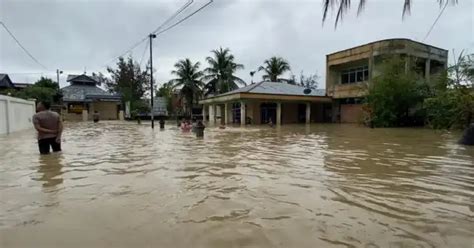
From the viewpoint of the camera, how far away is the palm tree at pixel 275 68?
48.3 metres

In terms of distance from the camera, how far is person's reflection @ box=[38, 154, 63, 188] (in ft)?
20.2

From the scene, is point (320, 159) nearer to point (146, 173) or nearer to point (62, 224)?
point (146, 173)

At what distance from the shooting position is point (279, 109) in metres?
33.0

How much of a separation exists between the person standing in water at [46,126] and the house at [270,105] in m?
21.3

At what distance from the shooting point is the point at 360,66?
34.8 metres

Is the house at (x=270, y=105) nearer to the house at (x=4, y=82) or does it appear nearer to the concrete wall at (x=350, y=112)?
the concrete wall at (x=350, y=112)

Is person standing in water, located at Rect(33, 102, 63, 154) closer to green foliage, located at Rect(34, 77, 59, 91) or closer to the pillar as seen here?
the pillar

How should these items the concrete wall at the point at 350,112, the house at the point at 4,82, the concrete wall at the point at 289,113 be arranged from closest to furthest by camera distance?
1. the concrete wall at the point at 350,112
2. the concrete wall at the point at 289,113
3. the house at the point at 4,82

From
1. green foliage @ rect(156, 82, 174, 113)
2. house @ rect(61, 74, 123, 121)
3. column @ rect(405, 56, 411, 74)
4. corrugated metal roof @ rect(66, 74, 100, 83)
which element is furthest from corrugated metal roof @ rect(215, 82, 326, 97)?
corrugated metal roof @ rect(66, 74, 100, 83)

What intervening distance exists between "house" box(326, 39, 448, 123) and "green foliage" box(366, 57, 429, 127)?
1.84 metres

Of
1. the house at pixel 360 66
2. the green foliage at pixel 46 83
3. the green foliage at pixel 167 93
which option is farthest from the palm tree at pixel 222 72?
the green foliage at pixel 46 83

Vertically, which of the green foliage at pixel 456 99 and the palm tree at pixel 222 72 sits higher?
the palm tree at pixel 222 72

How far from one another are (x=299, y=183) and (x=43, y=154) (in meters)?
7.30

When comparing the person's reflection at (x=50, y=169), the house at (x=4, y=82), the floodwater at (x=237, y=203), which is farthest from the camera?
the house at (x=4, y=82)
